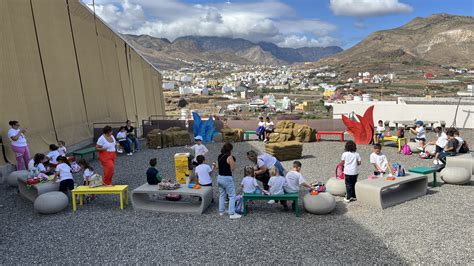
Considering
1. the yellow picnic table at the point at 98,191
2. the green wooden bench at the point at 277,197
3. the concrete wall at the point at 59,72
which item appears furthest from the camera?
the concrete wall at the point at 59,72

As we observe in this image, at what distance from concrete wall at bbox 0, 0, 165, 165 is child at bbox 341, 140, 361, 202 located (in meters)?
10.8

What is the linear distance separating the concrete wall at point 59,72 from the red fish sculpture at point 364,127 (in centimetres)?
1327

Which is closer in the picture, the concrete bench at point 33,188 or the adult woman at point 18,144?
the concrete bench at point 33,188

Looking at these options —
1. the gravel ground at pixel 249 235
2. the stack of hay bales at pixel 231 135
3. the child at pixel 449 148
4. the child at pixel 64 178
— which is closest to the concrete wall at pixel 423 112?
the stack of hay bales at pixel 231 135

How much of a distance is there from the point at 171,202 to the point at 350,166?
14.5 ft

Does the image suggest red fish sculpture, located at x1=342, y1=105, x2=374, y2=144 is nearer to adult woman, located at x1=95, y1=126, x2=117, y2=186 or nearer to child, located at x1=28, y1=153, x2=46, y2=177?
adult woman, located at x1=95, y1=126, x2=117, y2=186

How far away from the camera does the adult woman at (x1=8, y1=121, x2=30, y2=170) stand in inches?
485

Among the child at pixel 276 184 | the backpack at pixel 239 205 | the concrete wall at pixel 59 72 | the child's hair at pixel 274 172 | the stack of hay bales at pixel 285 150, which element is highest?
the concrete wall at pixel 59 72

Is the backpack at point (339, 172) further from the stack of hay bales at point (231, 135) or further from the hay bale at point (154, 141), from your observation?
the hay bale at point (154, 141)

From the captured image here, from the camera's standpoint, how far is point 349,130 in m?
19.6

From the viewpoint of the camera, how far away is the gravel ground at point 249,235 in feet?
21.7

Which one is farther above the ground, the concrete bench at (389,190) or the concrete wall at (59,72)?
the concrete wall at (59,72)

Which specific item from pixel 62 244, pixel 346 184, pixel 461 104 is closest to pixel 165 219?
pixel 62 244

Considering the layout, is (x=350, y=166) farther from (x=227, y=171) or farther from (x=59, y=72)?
(x=59, y=72)
